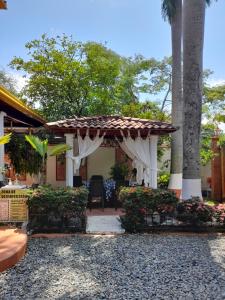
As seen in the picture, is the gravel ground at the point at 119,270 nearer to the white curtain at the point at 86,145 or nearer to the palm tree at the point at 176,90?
the white curtain at the point at 86,145

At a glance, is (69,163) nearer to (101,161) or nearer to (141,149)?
(141,149)

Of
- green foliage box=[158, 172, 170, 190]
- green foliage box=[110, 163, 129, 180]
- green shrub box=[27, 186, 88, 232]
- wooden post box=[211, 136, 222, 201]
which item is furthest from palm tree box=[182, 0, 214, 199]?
wooden post box=[211, 136, 222, 201]

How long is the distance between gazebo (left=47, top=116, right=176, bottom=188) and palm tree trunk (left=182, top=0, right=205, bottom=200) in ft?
6.16

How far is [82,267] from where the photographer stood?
255 inches

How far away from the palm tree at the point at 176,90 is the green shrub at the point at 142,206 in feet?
19.5

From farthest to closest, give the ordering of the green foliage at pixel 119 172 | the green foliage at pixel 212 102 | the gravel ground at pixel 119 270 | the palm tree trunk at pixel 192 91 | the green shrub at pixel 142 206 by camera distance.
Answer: the green foliage at pixel 212 102 < the green foliage at pixel 119 172 < the palm tree trunk at pixel 192 91 < the green shrub at pixel 142 206 < the gravel ground at pixel 119 270

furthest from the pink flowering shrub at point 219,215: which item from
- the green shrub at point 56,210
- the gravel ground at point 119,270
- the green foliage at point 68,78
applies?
the green foliage at point 68,78

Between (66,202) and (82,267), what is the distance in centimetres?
288

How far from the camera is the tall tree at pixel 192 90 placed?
11.1m

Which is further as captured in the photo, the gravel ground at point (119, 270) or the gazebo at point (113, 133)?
the gazebo at point (113, 133)

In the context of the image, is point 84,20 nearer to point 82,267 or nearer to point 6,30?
point 6,30

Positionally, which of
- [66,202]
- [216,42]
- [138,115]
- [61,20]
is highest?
[61,20]

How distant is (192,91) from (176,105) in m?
4.80

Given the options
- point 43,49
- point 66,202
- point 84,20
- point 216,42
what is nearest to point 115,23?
point 84,20
